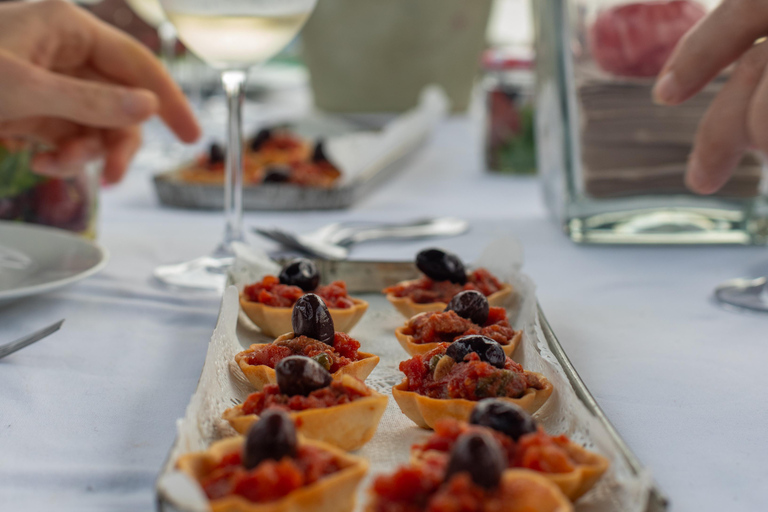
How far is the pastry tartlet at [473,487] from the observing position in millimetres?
574

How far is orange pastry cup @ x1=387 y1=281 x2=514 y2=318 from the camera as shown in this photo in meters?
1.19

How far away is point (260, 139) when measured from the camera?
247 centimetres

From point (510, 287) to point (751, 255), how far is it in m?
0.69

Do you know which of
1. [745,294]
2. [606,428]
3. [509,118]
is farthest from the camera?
[509,118]

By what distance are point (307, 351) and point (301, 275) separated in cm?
26

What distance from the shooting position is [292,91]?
468 cm

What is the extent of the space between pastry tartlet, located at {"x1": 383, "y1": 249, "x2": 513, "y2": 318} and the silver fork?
33 centimetres

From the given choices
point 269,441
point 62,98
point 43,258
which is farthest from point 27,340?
point 269,441

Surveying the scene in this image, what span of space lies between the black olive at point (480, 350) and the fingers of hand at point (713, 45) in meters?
0.67

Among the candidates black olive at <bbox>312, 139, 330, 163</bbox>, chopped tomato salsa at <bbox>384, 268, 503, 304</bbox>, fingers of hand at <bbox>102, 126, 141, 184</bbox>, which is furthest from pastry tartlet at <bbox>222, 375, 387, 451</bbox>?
black olive at <bbox>312, 139, 330, 163</bbox>

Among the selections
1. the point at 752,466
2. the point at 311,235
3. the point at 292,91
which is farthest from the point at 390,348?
the point at 292,91

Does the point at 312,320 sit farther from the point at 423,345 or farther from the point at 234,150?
the point at 234,150

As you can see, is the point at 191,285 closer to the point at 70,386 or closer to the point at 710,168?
the point at 70,386

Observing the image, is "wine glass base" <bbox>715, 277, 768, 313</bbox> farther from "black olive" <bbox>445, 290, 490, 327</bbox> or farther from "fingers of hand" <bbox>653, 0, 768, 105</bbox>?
"black olive" <bbox>445, 290, 490, 327</bbox>
